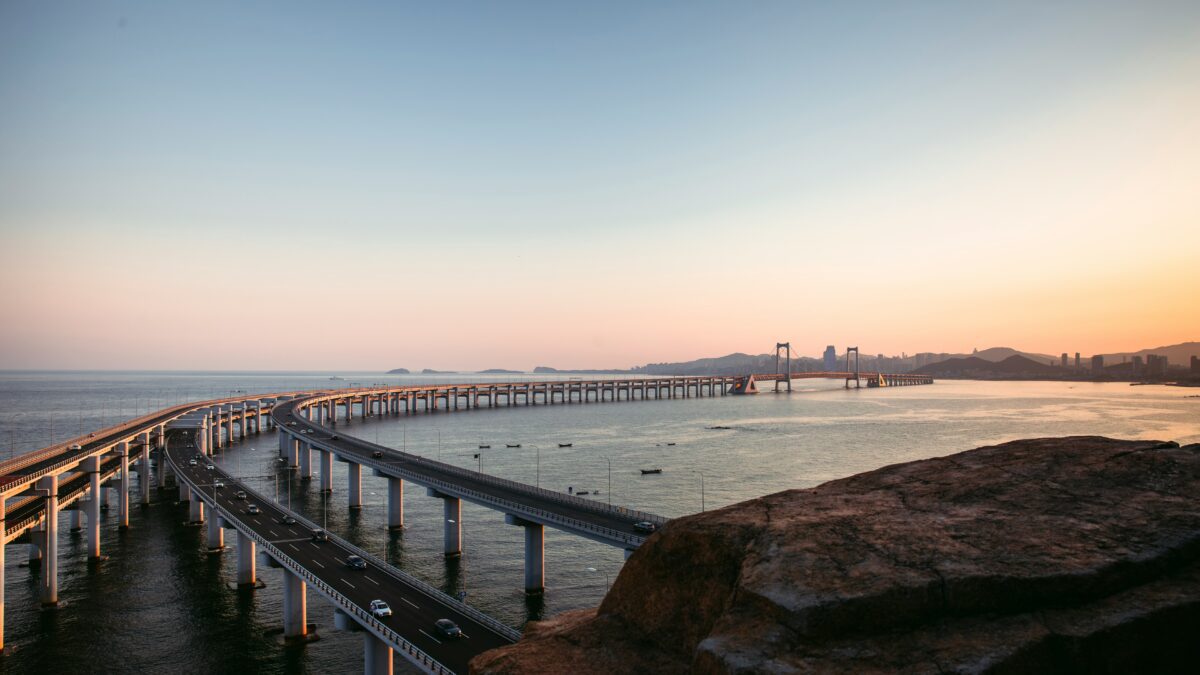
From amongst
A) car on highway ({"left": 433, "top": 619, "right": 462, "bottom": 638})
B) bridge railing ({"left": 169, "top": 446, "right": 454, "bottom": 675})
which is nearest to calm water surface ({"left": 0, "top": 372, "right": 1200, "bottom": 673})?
bridge railing ({"left": 169, "top": 446, "right": 454, "bottom": 675})

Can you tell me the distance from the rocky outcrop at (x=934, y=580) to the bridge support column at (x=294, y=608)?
3770 centimetres

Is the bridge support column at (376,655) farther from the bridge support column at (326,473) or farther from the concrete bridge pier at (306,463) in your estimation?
the concrete bridge pier at (306,463)

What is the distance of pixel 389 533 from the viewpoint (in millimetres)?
71688

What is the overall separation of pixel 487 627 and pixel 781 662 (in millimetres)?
32423

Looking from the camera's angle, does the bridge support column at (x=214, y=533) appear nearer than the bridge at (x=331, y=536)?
No

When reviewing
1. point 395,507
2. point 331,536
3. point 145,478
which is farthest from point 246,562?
point 145,478

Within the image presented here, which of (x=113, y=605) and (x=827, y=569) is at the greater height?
(x=827, y=569)

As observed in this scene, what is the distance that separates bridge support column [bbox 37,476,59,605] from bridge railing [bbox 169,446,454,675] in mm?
11828

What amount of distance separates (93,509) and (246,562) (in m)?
21.7

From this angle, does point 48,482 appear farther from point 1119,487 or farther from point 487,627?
point 1119,487

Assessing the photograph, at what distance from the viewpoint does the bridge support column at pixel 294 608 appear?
44.4 meters

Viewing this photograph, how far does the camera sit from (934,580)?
30.6ft

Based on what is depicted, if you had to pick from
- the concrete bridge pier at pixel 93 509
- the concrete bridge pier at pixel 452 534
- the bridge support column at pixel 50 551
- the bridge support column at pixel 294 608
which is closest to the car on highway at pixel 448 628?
the bridge support column at pixel 294 608

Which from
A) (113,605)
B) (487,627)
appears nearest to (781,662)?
(487,627)
